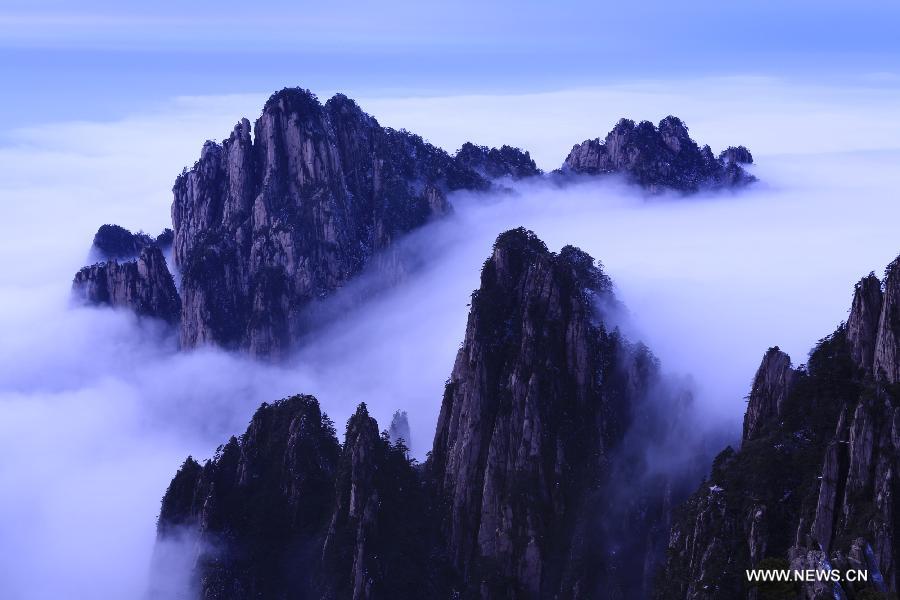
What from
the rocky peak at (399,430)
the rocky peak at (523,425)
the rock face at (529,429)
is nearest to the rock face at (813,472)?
the rock face at (529,429)

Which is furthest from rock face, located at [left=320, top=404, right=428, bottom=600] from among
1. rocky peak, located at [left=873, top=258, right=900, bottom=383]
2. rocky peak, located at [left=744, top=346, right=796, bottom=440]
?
rocky peak, located at [left=873, top=258, right=900, bottom=383]

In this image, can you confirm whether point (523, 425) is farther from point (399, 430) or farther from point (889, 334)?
point (889, 334)

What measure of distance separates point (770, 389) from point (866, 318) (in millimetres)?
11652

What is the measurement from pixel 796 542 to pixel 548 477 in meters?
43.1

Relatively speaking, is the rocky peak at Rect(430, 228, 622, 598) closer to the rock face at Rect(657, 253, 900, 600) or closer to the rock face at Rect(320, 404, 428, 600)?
the rock face at Rect(320, 404, 428, 600)

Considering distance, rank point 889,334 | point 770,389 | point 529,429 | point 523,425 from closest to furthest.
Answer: point 889,334 < point 770,389 < point 529,429 < point 523,425

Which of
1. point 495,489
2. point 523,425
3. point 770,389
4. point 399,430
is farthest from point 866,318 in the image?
point 399,430

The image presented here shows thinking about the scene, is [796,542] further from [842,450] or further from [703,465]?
[703,465]

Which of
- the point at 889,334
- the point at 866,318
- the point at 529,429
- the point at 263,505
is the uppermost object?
the point at 866,318

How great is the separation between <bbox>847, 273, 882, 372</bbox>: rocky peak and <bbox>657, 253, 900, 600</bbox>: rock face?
0.09m

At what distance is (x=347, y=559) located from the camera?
12519cm

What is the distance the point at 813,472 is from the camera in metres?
89.8

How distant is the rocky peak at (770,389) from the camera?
9944 centimetres

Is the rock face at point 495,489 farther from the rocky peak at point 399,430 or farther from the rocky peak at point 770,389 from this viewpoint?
the rocky peak at point 399,430
